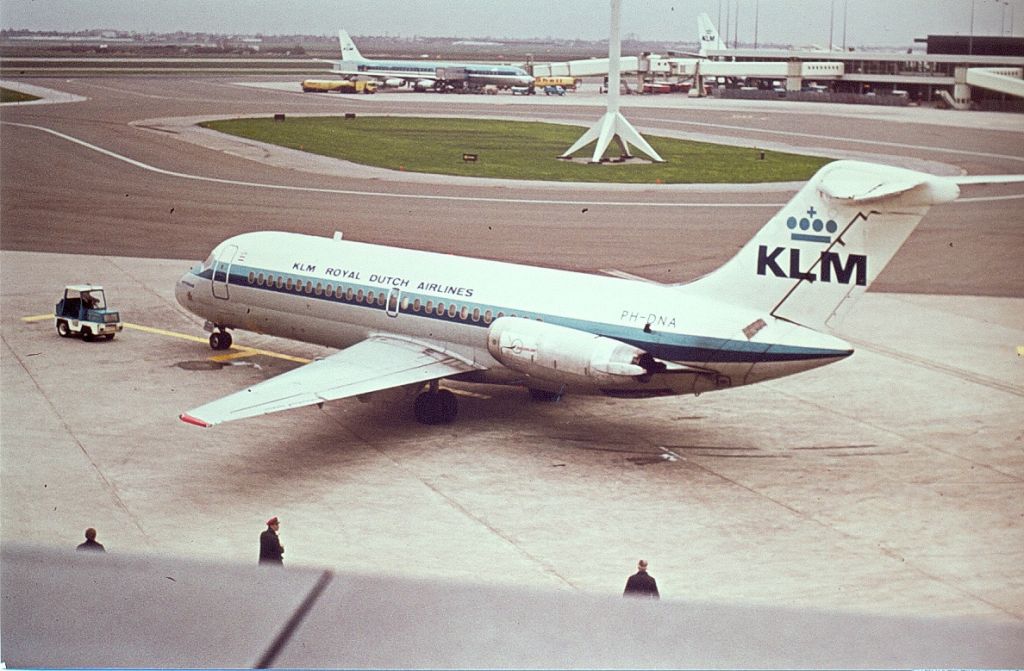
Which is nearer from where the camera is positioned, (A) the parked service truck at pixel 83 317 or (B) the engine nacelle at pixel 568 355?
(B) the engine nacelle at pixel 568 355

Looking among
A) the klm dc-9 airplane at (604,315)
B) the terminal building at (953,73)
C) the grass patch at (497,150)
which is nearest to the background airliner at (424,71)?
the grass patch at (497,150)

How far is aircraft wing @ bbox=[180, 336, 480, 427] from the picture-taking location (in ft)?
68.2

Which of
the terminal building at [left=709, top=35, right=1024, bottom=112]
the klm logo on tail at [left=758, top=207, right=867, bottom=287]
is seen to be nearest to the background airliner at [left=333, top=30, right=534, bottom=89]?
the terminal building at [left=709, top=35, right=1024, bottom=112]

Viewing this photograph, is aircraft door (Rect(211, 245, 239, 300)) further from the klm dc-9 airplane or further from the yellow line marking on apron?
the klm dc-9 airplane

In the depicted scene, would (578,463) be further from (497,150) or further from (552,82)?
(552,82)

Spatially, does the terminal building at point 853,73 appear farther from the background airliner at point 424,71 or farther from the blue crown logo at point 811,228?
the blue crown logo at point 811,228

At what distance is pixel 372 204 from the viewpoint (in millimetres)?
53844

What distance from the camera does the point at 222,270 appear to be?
28.5m

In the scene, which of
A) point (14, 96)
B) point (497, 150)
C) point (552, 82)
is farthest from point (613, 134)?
point (552, 82)

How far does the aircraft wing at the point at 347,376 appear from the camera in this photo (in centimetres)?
2078

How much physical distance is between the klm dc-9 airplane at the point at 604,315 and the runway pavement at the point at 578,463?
139 cm

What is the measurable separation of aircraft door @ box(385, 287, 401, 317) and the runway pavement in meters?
2.16

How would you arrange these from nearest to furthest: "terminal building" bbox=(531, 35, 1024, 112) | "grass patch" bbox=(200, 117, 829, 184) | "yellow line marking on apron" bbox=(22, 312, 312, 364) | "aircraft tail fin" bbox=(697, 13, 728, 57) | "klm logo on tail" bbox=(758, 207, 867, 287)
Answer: "klm logo on tail" bbox=(758, 207, 867, 287), "yellow line marking on apron" bbox=(22, 312, 312, 364), "terminal building" bbox=(531, 35, 1024, 112), "grass patch" bbox=(200, 117, 829, 184), "aircraft tail fin" bbox=(697, 13, 728, 57)

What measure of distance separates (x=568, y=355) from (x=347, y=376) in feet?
14.7
